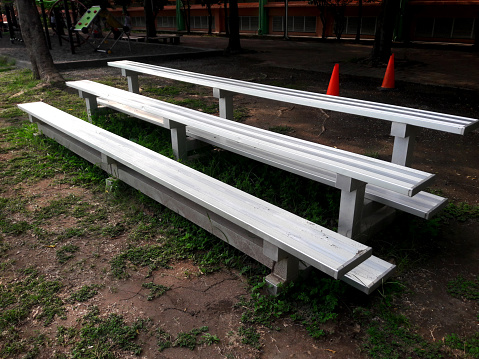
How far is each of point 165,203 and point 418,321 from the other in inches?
71.6

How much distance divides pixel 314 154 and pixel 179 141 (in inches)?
60.6

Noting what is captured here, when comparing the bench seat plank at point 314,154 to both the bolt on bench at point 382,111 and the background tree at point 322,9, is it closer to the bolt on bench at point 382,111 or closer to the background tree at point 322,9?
the bolt on bench at point 382,111

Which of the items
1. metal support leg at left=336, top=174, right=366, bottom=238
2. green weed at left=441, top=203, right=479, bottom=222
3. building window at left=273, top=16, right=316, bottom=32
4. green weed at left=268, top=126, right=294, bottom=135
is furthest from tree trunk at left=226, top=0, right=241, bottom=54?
metal support leg at left=336, top=174, right=366, bottom=238

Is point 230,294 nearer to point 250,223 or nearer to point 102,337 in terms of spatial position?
point 250,223

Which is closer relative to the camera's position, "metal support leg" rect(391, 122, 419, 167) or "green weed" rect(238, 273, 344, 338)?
"green weed" rect(238, 273, 344, 338)

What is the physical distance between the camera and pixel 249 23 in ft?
79.7

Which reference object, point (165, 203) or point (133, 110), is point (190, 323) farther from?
point (133, 110)

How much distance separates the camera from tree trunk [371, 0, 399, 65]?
9795 millimetres

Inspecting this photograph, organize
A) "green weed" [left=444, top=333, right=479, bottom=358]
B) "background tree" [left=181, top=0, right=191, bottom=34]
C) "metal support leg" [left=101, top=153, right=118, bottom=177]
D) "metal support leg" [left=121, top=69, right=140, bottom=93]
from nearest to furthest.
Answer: "green weed" [left=444, top=333, right=479, bottom=358] < "metal support leg" [left=101, top=153, right=118, bottom=177] < "metal support leg" [left=121, top=69, right=140, bottom=93] < "background tree" [left=181, top=0, right=191, bottom=34]

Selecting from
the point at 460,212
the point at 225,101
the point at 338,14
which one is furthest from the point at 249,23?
the point at 460,212

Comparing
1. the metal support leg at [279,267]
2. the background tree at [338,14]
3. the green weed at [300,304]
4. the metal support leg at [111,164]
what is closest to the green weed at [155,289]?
the green weed at [300,304]

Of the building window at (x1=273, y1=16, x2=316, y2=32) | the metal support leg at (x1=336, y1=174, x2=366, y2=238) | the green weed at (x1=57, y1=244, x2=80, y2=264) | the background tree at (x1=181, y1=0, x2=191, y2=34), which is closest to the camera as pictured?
the metal support leg at (x1=336, y1=174, x2=366, y2=238)

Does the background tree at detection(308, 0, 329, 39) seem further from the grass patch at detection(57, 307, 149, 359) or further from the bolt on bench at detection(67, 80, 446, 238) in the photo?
the grass patch at detection(57, 307, 149, 359)

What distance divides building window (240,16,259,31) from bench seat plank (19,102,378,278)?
→ 22064 mm
